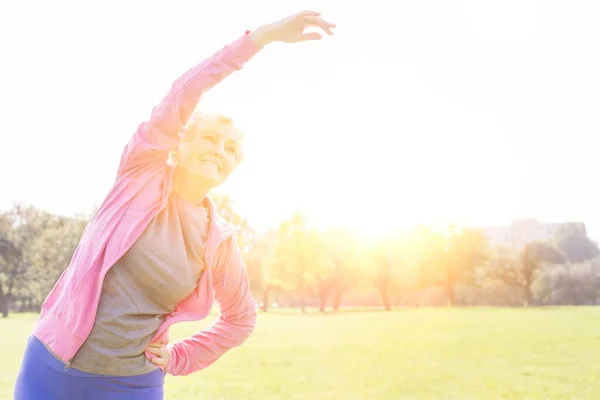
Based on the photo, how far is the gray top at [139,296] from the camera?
2.02 meters

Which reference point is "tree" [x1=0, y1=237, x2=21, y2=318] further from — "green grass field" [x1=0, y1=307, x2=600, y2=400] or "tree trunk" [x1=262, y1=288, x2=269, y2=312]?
"green grass field" [x1=0, y1=307, x2=600, y2=400]

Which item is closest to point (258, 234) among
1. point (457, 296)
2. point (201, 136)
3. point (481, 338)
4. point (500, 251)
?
point (457, 296)

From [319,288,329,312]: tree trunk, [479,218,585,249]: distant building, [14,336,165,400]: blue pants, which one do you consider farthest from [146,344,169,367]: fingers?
[479,218,585,249]: distant building

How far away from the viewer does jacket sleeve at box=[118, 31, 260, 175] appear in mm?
2135

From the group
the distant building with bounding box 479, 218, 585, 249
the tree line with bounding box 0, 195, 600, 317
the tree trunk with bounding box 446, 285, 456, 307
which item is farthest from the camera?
the distant building with bounding box 479, 218, 585, 249

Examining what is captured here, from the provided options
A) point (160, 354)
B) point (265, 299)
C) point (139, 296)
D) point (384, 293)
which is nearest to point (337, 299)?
point (384, 293)

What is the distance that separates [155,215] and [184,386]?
21.8ft

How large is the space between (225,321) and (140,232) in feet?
2.30

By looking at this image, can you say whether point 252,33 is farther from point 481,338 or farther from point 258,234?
point 258,234

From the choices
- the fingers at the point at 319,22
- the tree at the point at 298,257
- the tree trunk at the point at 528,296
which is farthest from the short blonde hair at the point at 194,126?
the tree trunk at the point at 528,296

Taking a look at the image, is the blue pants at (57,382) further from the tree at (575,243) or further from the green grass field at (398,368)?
the tree at (575,243)

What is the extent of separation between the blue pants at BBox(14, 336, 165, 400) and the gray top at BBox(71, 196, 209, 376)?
0.11ft

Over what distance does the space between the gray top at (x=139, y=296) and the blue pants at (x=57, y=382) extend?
0.11 feet

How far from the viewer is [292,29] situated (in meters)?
2.16
